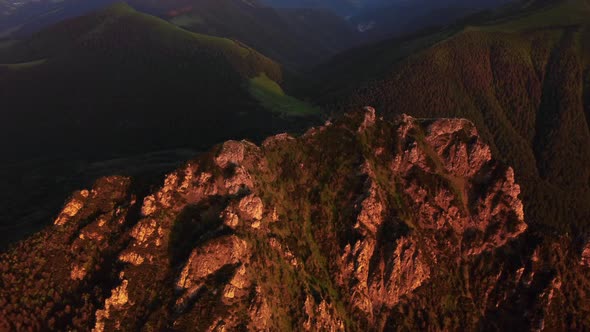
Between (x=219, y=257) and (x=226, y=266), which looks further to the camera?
(x=226, y=266)

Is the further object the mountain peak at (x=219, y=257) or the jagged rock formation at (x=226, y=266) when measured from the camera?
the mountain peak at (x=219, y=257)

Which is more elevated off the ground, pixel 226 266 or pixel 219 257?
pixel 219 257

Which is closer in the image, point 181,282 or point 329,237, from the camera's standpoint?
point 181,282

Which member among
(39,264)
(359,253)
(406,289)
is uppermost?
(39,264)

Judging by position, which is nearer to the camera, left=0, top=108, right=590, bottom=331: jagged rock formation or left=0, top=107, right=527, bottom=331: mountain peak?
left=0, top=108, right=590, bottom=331: jagged rock formation

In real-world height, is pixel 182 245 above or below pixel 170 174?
below

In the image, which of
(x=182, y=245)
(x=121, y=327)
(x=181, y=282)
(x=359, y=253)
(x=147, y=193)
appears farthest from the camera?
(x=359, y=253)

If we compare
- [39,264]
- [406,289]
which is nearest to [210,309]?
[39,264]

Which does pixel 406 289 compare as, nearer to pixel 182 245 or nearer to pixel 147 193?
pixel 182 245

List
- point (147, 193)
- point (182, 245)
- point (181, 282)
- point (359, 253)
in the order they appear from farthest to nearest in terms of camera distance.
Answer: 1. point (359, 253)
2. point (147, 193)
3. point (182, 245)
4. point (181, 282)

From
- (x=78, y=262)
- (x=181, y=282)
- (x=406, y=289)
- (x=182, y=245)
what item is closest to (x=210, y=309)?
(x=181, y=282)
